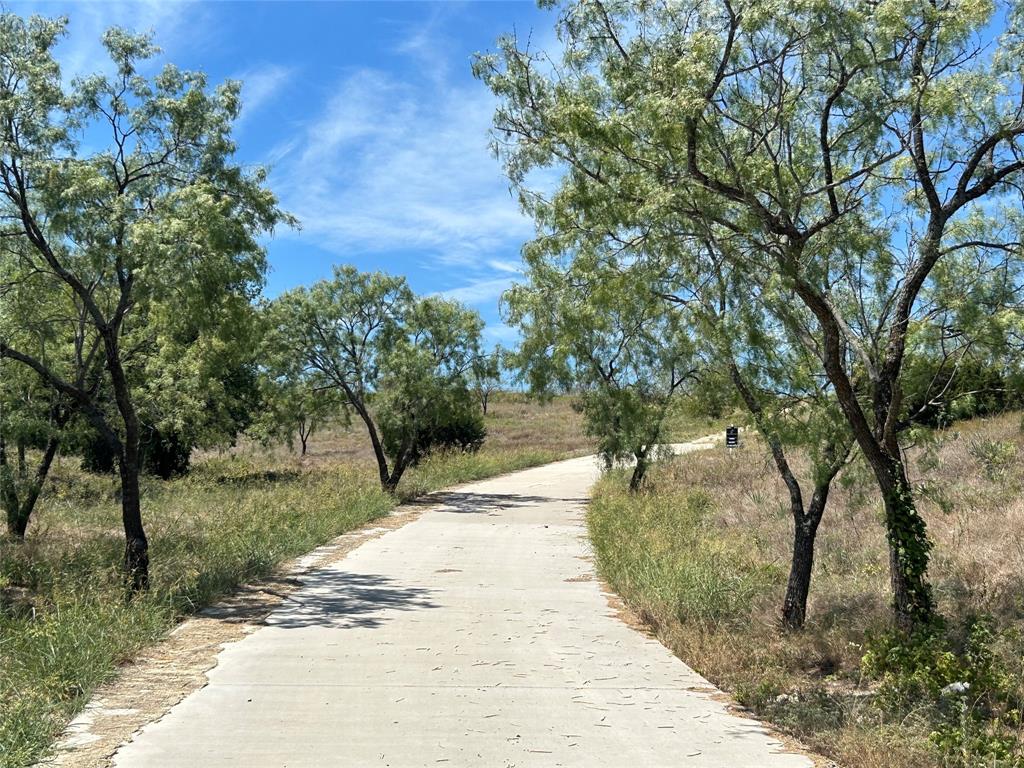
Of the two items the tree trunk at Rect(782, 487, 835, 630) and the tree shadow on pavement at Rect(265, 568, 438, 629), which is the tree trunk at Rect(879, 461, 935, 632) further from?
the tree shadow on pavement at Rect(265, 568, 438, 629)

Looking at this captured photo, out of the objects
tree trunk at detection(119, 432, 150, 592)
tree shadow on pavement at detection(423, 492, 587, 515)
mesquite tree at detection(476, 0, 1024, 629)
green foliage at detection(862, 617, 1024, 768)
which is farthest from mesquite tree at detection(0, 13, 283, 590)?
tree shadow on pavement at detection(423, 492, 587, 515)

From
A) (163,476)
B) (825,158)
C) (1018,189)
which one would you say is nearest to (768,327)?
(825,158)

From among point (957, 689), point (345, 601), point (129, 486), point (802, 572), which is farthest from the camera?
point (129, 486)

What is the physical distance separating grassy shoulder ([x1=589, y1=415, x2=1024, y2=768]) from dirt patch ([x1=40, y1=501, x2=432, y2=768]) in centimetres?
406

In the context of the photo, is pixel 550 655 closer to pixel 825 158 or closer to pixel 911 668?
pixel 911 668

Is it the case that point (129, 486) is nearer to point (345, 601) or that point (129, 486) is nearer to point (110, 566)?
point (110, 566)

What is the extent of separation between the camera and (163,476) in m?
28.6

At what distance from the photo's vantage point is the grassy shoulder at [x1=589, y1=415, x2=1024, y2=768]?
534cm

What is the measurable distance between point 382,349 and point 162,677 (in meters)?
17.5

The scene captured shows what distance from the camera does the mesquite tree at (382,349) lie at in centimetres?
2300

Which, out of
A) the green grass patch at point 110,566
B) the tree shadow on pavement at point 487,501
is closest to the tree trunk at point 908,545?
the green grass patch at point 110,566

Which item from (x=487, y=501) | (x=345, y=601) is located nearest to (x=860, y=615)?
(x=345, y=601)

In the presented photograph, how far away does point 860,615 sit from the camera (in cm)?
817

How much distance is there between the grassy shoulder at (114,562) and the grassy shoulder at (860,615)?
470 centimetres
